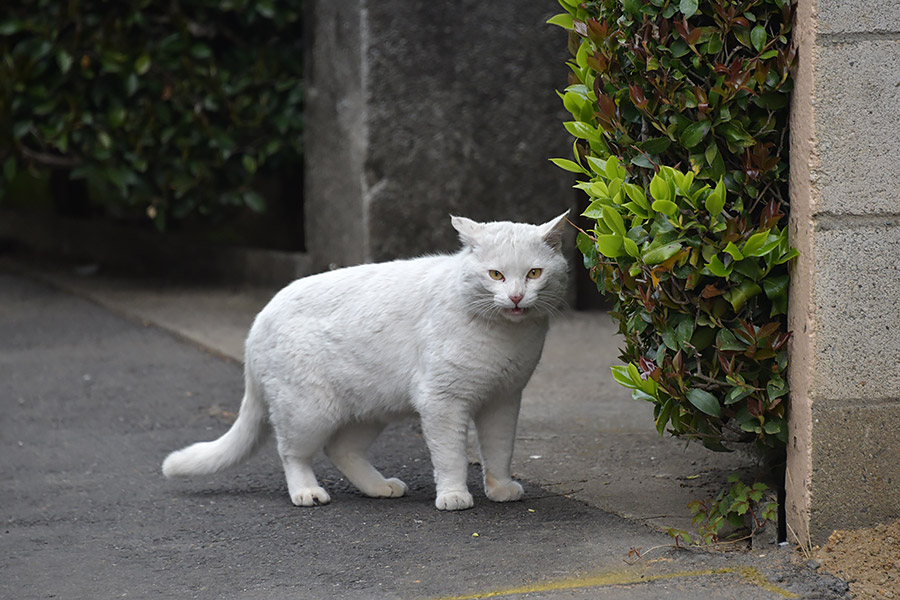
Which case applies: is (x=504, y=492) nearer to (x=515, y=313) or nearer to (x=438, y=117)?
(x=515, y=313)

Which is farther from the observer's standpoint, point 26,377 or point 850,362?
point 26,377

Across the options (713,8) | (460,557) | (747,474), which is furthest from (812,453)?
(713,8)

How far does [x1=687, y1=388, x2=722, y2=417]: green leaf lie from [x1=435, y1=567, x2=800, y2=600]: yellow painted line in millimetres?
452

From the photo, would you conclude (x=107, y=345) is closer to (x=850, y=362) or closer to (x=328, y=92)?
(x=328, y=92)

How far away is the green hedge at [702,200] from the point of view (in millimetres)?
3171

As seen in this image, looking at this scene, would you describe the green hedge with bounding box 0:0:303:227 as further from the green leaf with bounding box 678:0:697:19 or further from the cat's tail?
the green leaf with bounding box 678:0:697:19

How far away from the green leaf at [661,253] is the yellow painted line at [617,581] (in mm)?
896

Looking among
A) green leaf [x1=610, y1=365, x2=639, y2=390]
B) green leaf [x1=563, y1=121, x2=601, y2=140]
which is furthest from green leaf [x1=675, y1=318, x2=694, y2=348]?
green leaf [x1=563, y1=121, x2=601, y2=140]

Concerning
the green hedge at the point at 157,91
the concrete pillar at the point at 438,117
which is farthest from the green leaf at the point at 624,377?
the green hedge at the point at 157,91

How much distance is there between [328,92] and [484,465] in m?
3.97

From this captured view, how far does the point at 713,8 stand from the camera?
3.16m

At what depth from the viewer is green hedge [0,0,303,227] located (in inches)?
302

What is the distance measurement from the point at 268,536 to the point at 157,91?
491cm

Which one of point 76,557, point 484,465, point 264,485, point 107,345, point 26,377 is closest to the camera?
point 76,557
